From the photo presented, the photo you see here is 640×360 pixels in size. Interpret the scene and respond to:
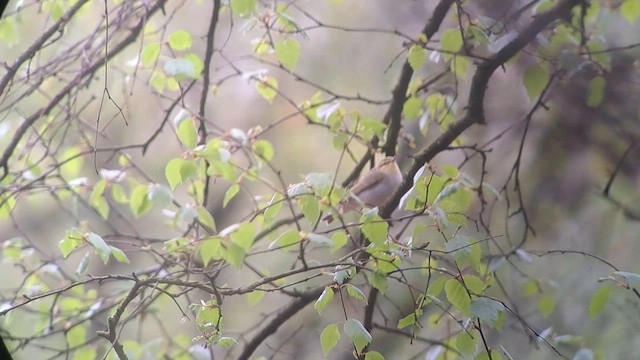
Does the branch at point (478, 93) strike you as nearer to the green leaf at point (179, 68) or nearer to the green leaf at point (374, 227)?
the green leaf at point (374, 227)

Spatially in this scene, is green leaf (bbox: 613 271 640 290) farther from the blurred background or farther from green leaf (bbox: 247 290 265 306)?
green leaf (bbox: 247 290 265 306)

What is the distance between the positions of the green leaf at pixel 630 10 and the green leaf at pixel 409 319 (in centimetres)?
44

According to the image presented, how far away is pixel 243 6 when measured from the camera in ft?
2.92

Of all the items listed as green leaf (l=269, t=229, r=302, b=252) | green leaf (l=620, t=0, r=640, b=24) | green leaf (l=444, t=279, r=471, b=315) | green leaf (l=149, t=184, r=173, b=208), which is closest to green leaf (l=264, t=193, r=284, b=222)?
green leaf (l=269, t=229, r=302, b=252)

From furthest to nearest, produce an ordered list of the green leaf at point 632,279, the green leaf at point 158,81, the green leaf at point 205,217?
the green leaf at point 158,81, the green leaf at point 205,217, the green leaf at point 632,279

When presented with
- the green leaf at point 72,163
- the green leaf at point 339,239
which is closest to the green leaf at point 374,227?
the green leaf at point 339,239

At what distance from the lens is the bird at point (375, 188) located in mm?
846

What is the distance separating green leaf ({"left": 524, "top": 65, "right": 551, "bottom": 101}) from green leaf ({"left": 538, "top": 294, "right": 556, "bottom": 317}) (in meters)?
0.25

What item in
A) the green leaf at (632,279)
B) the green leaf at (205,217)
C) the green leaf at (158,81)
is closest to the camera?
the green leaf at (632,279)

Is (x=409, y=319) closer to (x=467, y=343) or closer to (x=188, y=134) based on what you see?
(x=467, y=343)

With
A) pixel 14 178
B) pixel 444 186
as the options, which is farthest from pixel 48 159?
pixel 444 186

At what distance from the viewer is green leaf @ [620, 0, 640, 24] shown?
0.76 meters

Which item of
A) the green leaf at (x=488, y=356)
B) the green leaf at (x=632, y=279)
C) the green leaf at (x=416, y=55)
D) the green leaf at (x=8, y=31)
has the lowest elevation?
the green leaf at (x=488, y=356)

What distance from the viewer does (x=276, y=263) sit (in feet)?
2.98
